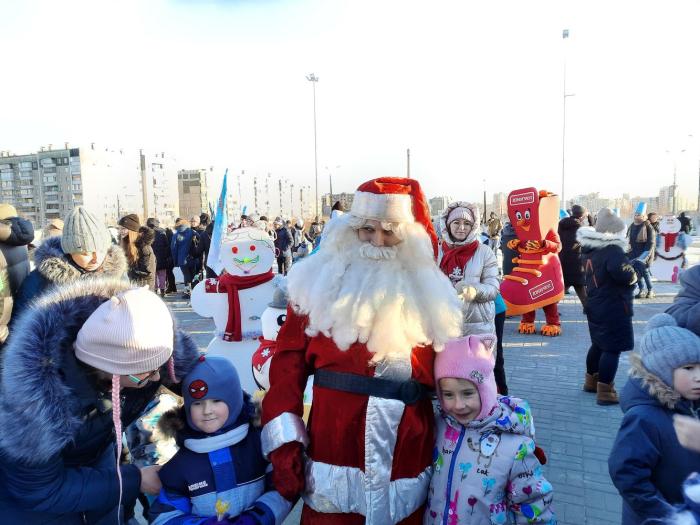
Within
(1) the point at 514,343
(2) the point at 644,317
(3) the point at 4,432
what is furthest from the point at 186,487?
Result: (2) the point at 644,317

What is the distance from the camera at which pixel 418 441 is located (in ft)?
6.07

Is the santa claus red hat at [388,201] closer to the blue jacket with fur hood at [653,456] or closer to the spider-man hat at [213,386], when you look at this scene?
the spider-man hat at [213,386]

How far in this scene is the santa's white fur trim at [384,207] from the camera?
6.51 ft

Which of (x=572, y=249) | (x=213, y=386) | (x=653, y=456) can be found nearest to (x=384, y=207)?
(x=213, y=386)

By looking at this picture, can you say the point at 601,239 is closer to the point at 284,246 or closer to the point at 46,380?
the point at 46,380

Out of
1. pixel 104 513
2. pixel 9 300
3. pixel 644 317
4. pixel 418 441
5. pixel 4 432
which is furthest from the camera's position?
pixel 644 317

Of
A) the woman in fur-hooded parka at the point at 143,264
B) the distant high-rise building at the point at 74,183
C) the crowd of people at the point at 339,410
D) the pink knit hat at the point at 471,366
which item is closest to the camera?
the crowd of people at the point at 339,410

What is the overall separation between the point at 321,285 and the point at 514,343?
19.3 feet

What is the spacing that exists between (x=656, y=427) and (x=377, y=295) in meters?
1.22

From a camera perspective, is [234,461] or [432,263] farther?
[432,263]

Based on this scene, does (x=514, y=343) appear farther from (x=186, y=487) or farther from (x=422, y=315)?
(x=186, y=487)

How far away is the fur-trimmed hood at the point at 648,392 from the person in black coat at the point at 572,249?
21.4 ft

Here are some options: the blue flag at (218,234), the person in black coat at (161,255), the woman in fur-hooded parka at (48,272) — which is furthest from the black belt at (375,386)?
the person in black coat at (161,255)

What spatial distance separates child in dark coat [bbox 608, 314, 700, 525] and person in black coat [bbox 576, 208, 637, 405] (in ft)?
8.62
